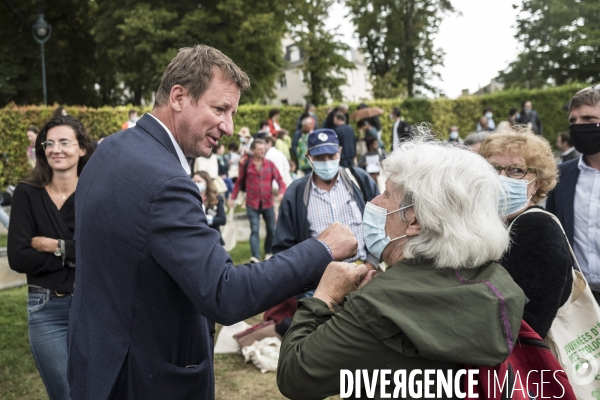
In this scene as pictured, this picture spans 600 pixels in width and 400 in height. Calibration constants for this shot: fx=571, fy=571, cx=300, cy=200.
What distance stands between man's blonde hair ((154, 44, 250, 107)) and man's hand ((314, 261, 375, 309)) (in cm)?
90

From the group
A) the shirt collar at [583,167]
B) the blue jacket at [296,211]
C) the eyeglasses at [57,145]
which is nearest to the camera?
the eyeglasses at [57,145]

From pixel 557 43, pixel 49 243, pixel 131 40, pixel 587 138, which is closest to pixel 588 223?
pixel 587 138

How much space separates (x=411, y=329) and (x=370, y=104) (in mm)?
26009

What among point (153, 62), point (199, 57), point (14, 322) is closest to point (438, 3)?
point (153, 62)

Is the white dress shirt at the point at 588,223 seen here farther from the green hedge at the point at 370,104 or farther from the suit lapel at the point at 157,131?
the green hedge at the point at 370,104

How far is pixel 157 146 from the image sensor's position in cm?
219

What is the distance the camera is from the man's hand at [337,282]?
2.02m

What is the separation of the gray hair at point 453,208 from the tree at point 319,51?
109 feet

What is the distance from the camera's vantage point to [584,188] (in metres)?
3.99

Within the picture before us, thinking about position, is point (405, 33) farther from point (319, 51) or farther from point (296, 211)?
point (296, 211)

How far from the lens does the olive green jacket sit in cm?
166

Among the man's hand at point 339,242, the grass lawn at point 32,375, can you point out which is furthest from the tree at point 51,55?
the man's hand at point 339,242

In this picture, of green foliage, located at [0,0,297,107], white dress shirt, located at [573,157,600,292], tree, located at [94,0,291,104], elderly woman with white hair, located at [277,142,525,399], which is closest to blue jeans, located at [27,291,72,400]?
elderly woman with white hair, located at [277,142,525,399]

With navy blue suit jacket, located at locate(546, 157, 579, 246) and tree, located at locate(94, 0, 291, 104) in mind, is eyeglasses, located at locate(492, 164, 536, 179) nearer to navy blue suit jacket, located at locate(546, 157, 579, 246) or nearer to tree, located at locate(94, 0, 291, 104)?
navy blue suit jacket, located at locate(546, 157, 579, 246)
